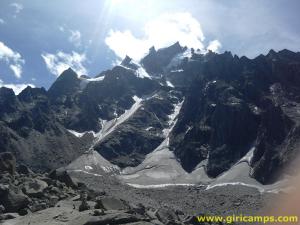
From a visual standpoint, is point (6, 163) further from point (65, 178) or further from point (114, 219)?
point (114, 219)

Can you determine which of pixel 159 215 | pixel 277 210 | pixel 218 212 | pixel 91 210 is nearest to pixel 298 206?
pixel 277 210

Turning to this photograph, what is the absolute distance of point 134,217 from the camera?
36.7 metres

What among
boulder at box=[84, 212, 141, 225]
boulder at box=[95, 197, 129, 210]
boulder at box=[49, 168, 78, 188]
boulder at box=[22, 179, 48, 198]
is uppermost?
boulder at box=[49, 168, 78, 188]

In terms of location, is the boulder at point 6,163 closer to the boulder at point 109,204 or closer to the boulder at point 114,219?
the boulder at point 109,204

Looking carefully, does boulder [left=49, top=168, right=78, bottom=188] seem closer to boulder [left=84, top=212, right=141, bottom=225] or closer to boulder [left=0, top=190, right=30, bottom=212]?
boulder [left=0, top=190, right=30, bottom=212]

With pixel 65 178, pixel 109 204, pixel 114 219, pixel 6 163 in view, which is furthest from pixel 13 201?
pixel 6 163

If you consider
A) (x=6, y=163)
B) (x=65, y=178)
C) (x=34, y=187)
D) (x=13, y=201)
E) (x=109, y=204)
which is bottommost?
(x=109, y=204)

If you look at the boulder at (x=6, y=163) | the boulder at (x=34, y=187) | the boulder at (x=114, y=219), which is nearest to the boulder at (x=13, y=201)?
the boulder at (x=34, y=187)

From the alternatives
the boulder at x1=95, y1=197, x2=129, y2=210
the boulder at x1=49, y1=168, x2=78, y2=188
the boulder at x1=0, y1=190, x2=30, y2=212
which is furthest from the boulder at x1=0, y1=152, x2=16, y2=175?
the boulder at x1=95, y1=197, x2=129, y2=210

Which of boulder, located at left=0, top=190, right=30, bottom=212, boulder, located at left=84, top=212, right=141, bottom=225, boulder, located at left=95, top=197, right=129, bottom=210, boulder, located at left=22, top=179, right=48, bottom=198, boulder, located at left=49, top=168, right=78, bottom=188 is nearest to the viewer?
boulder, located at left=84, top=212, right=141, bottom=225

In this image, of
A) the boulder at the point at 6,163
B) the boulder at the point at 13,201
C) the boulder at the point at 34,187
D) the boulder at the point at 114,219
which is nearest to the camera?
the boulder at the point at 114,219

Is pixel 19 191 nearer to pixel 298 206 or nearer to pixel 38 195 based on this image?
pixel 38 195

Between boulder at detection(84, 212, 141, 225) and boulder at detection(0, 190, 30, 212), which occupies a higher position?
boulder at detection(0, 190, 30, 212)

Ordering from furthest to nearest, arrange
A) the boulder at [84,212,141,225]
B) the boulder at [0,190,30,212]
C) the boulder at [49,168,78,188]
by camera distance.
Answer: the boulder at [49,168,78,188]
the boulder at [0,190,30,212]
the boulder at [84,212,141,225]
